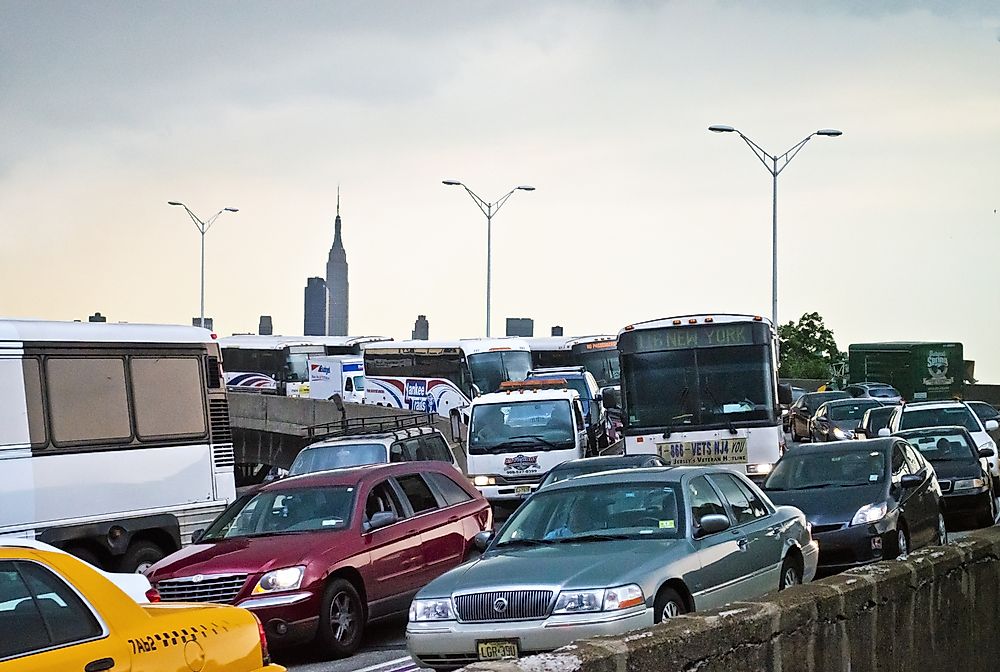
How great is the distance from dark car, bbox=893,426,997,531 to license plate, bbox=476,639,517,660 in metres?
12.1

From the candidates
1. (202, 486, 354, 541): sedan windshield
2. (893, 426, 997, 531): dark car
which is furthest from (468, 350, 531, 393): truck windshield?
(202, 486, 354, 541): sedan windshield

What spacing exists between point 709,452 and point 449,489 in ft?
28.2

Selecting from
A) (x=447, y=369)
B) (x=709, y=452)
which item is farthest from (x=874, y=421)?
(x=447, y=369)

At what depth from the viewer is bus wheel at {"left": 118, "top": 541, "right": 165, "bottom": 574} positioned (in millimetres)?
16219

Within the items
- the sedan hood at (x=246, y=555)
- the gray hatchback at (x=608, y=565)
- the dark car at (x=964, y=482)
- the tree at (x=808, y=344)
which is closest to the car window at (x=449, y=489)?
the sedan hood at (x=246, y=555)

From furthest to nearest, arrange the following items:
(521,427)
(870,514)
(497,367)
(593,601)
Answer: (497,367) → (521,427) → (870,514) → (593,601)

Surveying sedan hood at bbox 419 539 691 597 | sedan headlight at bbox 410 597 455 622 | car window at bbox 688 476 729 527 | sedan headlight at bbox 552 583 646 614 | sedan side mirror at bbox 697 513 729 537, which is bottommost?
sedan headlight at bbox 410 597 455 622

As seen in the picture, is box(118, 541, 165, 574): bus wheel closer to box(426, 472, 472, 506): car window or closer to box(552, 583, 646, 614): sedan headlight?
box(426, 472, 472, 506): car window

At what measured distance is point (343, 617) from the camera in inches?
494

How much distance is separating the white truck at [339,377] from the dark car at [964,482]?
43.3 m

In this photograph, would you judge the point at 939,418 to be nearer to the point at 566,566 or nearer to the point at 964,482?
the point at 964,482

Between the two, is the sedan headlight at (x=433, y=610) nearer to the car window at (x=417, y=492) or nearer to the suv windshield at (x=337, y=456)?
the car window at (x=417, y=492)

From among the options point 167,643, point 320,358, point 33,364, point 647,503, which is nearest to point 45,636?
point 167,643

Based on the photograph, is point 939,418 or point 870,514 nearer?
point 870,514
